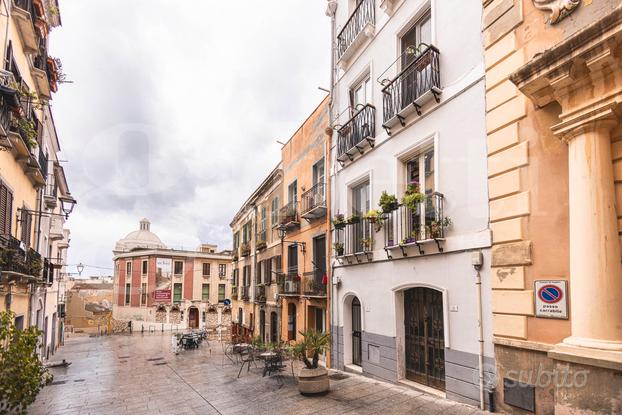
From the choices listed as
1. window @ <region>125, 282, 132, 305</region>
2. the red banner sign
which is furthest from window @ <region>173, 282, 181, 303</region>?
window @ <region>125, 282, 132, 305</region>

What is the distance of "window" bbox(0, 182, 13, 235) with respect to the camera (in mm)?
9969

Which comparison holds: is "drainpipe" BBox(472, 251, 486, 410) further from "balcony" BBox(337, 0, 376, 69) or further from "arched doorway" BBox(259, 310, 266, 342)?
"arched doorway" BBox(259, 310, 266, 342)

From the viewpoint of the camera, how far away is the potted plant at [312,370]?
30.6 ft

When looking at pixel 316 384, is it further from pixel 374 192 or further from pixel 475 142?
pixel 475 142

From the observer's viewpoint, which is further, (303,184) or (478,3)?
(303,184)

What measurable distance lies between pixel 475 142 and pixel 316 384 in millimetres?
6439

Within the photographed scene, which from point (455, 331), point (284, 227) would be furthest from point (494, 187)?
point (284, 227)

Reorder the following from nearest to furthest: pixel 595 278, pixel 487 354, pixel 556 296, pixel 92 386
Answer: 1. pixel 595 278
2. pixel 556 296
3. pixel 487 354
4. pixel 92 386

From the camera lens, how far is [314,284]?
14.4 meters

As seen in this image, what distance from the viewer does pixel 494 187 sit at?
702 cm

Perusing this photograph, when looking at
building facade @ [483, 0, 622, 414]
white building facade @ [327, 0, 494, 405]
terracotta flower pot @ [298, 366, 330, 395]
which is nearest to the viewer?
building facade @ [483, 0, 622, 414]

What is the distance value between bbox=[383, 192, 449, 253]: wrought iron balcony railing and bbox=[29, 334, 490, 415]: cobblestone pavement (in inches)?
128

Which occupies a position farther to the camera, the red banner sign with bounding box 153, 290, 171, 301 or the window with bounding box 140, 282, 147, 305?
the window with bounding box 140, 282, 147, 305

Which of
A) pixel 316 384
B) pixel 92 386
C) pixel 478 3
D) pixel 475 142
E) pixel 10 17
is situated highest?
pixel 10 17
